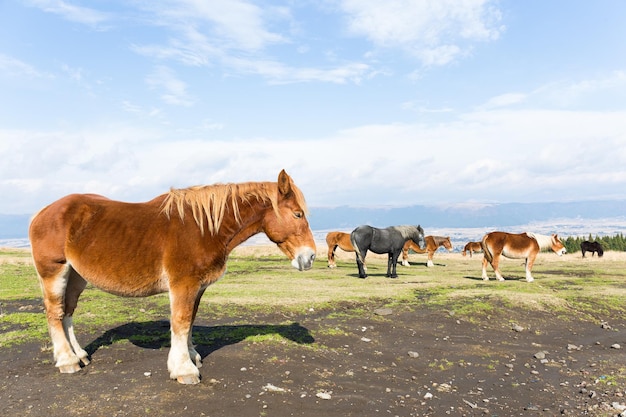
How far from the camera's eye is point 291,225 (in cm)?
689

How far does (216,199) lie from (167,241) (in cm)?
99

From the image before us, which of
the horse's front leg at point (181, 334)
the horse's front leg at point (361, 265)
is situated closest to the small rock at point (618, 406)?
the horse's front leg at point (181, 334)

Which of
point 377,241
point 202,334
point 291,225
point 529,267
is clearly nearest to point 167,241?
point 291,225

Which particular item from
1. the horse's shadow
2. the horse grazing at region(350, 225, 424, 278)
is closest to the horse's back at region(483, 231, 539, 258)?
the horse grazing at region(350, 225, 424, 278)

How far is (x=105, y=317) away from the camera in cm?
1067

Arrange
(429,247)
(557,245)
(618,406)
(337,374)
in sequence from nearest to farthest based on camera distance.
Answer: (618,406) → (337,374) → (557,245) → (429,247)

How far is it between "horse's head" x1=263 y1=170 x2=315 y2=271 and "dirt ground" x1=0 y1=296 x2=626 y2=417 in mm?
2030

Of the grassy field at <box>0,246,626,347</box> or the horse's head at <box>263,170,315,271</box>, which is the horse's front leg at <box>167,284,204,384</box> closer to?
the horse's head at <box>263,170,315,271</box>

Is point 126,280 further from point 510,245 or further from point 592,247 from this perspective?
point 592,247

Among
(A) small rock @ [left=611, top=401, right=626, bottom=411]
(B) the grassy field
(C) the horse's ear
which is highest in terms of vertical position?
(C) the horse's ear

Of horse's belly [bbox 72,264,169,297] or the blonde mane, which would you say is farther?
the blonde mane

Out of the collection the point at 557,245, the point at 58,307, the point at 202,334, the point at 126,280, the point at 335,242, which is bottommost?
the point at 202,334

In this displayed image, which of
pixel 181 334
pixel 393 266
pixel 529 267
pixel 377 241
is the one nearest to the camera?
pixel 181 334

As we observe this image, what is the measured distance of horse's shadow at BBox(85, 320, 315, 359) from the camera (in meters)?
8.35
